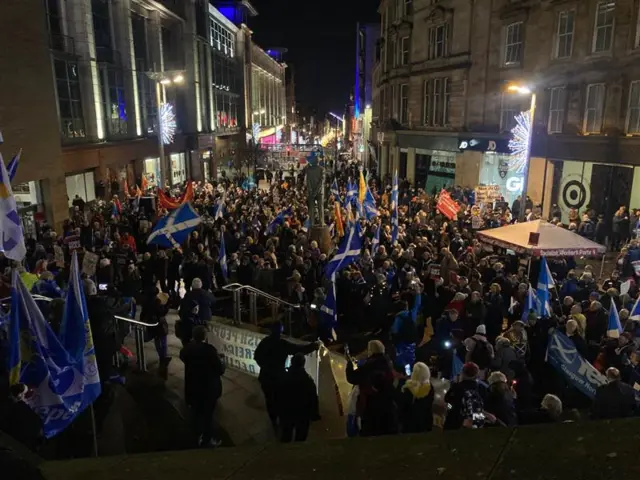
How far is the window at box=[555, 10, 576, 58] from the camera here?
23481 mm

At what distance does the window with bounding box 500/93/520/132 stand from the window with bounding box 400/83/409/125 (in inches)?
366

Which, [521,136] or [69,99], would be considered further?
[69,99]

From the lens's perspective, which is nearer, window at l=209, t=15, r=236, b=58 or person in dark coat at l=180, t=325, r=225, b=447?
person in dark coat at l=180, t=325, r=225, b=447

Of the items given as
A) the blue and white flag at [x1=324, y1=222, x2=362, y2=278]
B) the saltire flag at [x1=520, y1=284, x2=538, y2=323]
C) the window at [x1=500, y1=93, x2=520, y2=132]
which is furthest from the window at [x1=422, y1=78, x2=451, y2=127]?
the saltire flag at [x1=520, y1=284, x2=538, y2=323]

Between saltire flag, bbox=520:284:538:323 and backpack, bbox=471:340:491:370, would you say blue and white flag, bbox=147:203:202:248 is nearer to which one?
saltire flag, bbox=520:284:538:323

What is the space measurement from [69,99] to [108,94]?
11.9 ft

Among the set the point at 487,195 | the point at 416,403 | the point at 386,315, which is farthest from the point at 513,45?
the point at 416,403

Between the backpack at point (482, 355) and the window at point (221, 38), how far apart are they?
4449 centimetres

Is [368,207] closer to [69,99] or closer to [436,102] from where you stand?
[69,99]

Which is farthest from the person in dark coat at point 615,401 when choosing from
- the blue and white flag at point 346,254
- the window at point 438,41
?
the window at point 438,41

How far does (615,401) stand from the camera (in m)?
6.31

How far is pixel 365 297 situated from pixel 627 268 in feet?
23.2

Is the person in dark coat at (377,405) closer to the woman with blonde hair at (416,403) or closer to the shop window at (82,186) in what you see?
the woman with blonde hair at (416,403)

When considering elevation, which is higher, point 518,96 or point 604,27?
point 604,27
